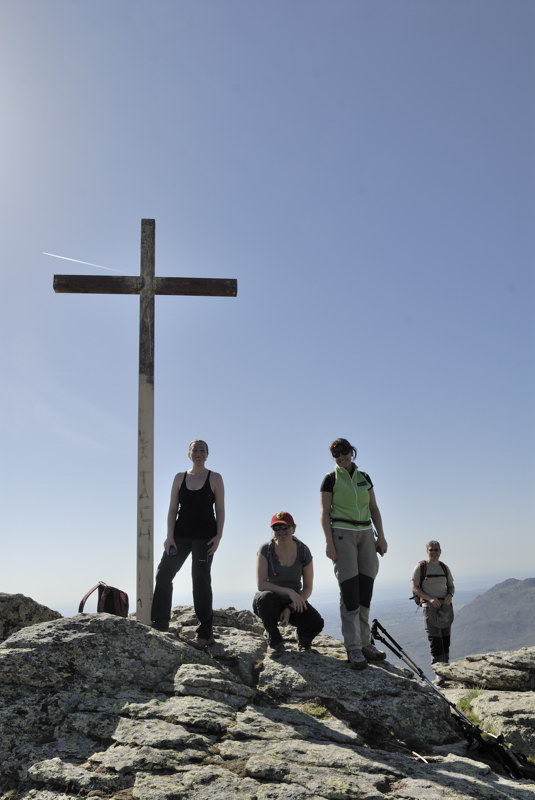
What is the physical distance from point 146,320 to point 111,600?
4.73 meters

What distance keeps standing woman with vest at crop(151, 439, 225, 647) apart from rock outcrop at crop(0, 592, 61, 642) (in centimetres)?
167

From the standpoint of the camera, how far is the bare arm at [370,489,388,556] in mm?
8133

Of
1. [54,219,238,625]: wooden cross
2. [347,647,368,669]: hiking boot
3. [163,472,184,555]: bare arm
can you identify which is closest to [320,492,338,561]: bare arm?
[347,647,368,669]: hiking boot

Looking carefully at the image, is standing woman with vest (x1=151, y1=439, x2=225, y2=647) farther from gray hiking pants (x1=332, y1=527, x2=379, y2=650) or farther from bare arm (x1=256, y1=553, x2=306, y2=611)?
gray hiking pants (x1=332, y1=527, x2=379, y2=650)

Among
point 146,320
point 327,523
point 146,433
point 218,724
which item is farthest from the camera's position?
point 146,320

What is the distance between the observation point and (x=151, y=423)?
9797mm

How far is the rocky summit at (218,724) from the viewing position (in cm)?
484

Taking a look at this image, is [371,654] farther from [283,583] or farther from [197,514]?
[197,514]

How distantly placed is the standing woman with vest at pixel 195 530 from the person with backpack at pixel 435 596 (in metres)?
5.08

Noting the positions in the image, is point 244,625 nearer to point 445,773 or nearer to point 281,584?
point 281,584

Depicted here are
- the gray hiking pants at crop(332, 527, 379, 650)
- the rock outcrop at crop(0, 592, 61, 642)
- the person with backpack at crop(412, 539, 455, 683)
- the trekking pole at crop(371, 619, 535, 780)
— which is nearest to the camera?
the trekking pole at crop(371, 619, 535, 780)

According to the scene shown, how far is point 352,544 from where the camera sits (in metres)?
7.82

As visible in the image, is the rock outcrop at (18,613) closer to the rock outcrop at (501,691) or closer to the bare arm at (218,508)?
the bare arm at (218,508)

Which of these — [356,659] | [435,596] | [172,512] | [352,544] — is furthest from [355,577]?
[435,596]
